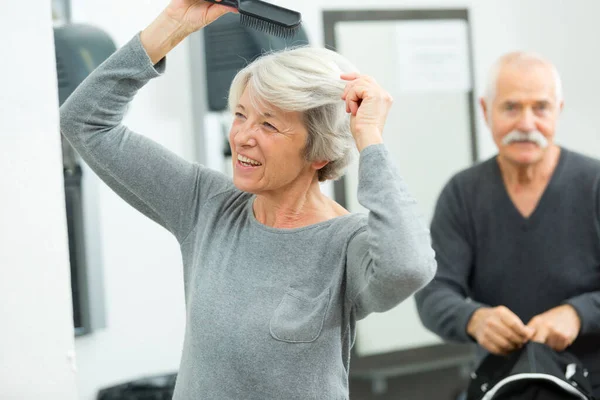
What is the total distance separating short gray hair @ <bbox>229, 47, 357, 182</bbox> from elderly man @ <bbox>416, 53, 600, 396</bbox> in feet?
2.12

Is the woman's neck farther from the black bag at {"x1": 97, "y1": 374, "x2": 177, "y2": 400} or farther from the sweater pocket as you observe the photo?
the black bag at {"x1": 97, "y1": 374, "x2": 177, "y2": 400}

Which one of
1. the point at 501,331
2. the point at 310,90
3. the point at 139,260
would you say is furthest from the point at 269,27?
the point at 139,260

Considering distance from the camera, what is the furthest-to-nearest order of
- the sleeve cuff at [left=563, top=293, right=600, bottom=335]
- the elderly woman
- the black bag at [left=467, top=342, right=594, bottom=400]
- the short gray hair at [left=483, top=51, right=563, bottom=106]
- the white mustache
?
the short gray hair at [left=483, top=51, right=563, bottom=106] → the white mustache → the sleeve cuff at [left=563, top=293, right=600, bottom=335] → the black bag at [left=467, top=342, right=594, bottom=400] → the elderly woman

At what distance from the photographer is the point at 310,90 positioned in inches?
52.7

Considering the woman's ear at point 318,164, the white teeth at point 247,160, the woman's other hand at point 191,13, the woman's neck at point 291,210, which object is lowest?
the woman's neck at point 291,210

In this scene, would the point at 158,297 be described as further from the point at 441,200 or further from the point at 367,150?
the point at 367,150

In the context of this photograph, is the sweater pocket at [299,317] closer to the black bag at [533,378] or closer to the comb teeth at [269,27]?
the comb teeth at [269,27]

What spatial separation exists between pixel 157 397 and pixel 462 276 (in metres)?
1.12

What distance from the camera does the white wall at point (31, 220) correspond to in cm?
130

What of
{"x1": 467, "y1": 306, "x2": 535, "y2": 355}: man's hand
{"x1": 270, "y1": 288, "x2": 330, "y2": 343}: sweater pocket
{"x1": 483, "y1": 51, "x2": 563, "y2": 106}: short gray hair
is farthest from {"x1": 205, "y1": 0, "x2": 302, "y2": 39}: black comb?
{"x1": 483, "y1": 51, "x2": 563, "y2": 106}: short gray hair

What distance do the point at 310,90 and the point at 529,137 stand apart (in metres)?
0.84

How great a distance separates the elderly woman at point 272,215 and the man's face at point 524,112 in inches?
26.9

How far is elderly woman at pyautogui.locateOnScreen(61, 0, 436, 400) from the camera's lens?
4.08 feet

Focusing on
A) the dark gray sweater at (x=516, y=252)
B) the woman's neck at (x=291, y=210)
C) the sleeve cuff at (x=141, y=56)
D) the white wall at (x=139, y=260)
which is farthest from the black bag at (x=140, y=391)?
the sleeve cuff at (x=141, y=56)
